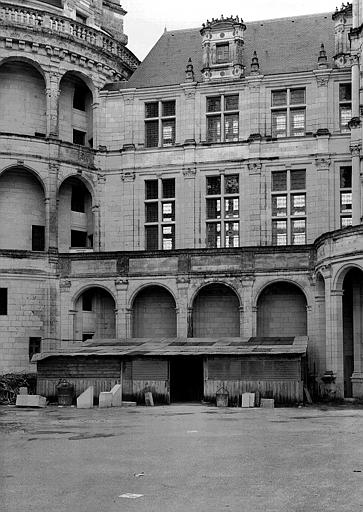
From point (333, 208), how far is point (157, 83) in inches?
487

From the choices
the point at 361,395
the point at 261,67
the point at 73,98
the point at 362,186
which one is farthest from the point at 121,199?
the point at 361,395

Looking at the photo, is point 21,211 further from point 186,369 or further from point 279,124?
point 279,124

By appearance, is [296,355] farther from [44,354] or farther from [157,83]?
[157,83]

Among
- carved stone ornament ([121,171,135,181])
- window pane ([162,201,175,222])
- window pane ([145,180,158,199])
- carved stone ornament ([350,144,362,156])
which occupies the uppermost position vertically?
carved stone ornament ([350,144,362,156])

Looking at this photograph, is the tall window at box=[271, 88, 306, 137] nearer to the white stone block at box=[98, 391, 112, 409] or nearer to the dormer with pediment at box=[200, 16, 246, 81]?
the dormer with pediment at box=[200, 16, 246, 81]

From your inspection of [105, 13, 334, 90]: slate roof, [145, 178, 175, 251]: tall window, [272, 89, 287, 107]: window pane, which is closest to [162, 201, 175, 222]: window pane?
[145, 178, 175, 251]: tall window

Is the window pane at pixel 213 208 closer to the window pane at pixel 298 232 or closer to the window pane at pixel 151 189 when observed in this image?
the window pane at pixel 151 189

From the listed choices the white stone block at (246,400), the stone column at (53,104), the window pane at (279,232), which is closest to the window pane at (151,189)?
the stone column at (53,104)

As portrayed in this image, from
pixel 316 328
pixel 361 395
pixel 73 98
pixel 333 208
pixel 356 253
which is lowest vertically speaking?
pixel 361 395

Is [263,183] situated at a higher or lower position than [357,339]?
higher

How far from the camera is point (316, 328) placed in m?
44.5

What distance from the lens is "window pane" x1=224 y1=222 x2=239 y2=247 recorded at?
49469mm

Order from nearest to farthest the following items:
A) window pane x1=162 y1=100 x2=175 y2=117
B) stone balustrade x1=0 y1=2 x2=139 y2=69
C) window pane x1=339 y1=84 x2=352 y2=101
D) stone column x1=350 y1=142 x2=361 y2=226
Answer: stone column x1=350 y1=142 x2=361 y2=226 → window pane x1=339 y1=84 x2=352 y2=101 → stone balustrade x1=0 y1=2 x2=139 y2=69 → window pane x1=162 y1=100 x2=175 y2=117

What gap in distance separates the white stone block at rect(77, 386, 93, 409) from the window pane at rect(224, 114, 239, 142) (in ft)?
55.4
